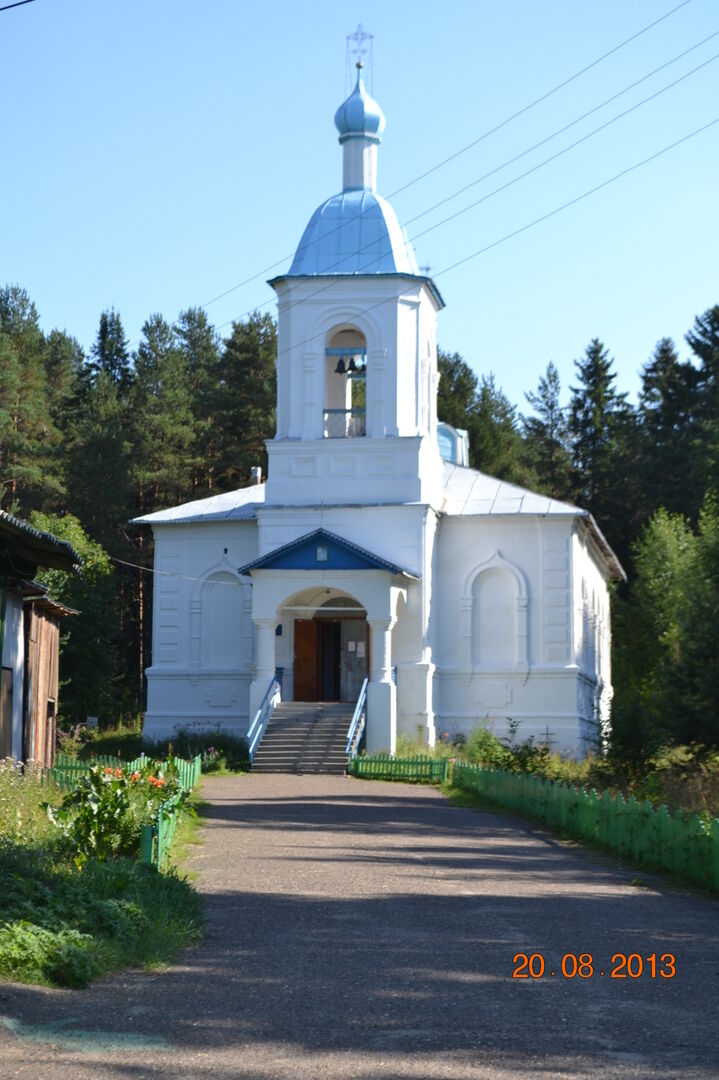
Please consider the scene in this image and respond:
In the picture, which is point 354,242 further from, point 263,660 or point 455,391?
point 455,391

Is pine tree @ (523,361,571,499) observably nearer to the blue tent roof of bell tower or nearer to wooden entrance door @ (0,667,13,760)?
the blue tent roof of bell tower

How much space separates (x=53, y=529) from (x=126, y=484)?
11143 millimetres

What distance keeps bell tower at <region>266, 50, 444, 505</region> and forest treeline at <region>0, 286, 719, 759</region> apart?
15.0 meters

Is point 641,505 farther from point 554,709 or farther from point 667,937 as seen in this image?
point 667,937

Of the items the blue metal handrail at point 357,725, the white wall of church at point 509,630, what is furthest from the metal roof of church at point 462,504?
the blue metal handrail at point 357,725

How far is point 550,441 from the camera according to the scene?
238ft

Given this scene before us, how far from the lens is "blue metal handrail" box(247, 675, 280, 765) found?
102 feet

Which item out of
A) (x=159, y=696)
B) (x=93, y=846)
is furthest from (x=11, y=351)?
(x=93, y=846)

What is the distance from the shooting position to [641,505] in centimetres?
6512
